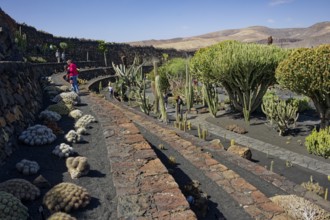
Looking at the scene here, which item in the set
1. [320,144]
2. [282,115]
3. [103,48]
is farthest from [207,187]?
[103,48]

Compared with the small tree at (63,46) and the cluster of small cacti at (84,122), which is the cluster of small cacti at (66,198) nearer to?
the cluster of small cacti at (84,122)

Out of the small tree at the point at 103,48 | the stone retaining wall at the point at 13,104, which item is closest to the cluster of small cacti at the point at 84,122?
the stone retaining wall at the point at 13,104

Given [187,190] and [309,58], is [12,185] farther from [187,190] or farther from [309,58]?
[309,58]

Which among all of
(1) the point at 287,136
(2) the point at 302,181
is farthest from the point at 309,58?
(2) the point at 302,181

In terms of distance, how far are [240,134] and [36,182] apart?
12.9 m

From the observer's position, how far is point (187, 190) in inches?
258

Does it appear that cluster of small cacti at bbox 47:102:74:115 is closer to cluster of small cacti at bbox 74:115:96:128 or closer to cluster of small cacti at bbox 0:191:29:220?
cluster of small cacti at bbox 74:115:96:128

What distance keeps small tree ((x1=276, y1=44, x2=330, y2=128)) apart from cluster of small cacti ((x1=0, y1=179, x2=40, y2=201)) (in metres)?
12.8

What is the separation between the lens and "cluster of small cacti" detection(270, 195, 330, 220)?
619 centimetres

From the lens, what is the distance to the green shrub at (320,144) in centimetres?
1259

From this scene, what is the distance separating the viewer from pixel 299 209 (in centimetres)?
629

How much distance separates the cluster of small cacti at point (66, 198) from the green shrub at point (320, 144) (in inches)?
423

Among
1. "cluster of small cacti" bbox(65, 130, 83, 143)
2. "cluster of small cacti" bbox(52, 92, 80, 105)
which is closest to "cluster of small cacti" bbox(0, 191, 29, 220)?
"cluster of small cacti" bbox(65, 130, 83, 143)

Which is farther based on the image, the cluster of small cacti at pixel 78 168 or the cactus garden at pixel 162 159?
the cluster of small cacti at pixel 78 168
